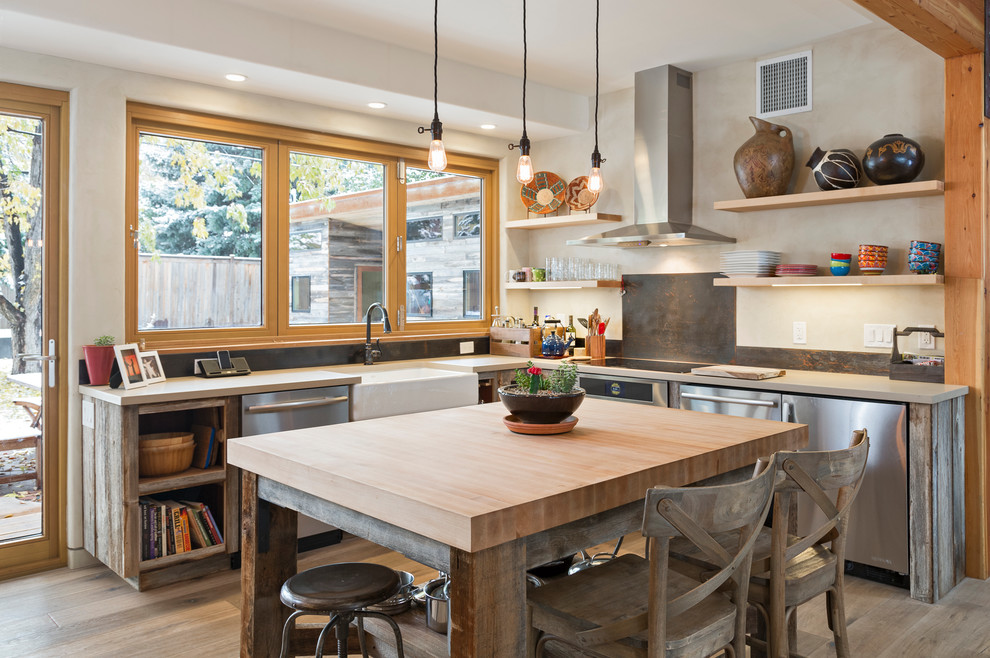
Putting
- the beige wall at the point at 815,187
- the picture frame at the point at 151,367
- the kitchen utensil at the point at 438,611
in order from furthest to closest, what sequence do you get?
the beige wall at the point at 815,187, the picture frame at the point at 151,367, the kitchen utensil at the point at 438,611

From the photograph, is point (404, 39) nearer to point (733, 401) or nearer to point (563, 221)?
point (563, 221)

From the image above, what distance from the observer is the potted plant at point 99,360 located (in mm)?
3516

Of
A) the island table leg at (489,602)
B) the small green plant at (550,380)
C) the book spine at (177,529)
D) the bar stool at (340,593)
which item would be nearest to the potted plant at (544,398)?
the small green plant at (550,380)

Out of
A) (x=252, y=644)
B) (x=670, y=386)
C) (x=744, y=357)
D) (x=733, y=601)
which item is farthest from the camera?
(x=744, y=357)

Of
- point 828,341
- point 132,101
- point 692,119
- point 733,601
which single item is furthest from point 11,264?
point 828,341

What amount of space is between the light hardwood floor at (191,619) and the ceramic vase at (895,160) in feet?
6.43

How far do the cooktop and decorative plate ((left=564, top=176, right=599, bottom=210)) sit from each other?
1094mm

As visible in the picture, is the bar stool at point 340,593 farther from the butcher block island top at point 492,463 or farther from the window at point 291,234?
the window at point 291,234

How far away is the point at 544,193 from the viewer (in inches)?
212

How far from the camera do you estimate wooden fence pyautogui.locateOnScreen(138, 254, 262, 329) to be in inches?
153

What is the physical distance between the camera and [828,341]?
4.08 m

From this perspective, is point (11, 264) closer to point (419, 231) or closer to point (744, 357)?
point (419, 231)

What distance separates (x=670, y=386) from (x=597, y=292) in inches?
52.4

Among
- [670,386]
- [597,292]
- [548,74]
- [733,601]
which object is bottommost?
[733,601]
